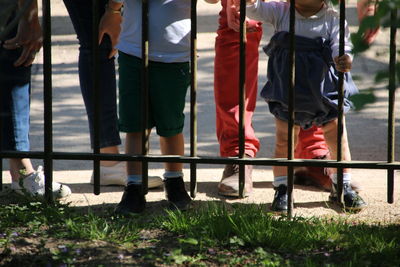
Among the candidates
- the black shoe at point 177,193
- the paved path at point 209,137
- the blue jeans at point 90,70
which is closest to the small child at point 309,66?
the paved path at point 209,137

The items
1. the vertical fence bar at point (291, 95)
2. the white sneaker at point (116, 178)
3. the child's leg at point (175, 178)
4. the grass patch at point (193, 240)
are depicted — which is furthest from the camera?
the white sneaker at point (116, 178)

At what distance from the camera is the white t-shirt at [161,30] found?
167 inches

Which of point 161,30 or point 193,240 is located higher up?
point 161,30

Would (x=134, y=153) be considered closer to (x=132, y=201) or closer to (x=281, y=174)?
(x=132, y=201)

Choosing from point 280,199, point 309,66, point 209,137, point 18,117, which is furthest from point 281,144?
point 209,137

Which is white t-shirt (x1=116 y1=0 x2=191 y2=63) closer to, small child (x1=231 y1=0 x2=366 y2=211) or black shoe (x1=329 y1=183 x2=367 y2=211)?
small child (x1=231 y1=0 x2=366 y2=211)

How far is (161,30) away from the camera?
4.23 m

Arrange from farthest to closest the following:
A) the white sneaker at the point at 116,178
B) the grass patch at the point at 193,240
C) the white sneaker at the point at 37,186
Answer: the white sneaker at the point at 116,178, the white sneaker at the point at 37,186, the grass patch at the point at 193,240

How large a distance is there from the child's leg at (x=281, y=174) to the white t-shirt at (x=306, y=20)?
473mm

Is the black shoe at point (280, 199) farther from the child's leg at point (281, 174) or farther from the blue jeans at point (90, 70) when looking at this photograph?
the blue jeans at point (90, 70)

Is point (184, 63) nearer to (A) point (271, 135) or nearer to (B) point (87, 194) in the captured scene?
(B) point (87, 194)

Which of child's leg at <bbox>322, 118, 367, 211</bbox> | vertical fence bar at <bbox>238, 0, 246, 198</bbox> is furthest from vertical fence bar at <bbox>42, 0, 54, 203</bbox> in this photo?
child's leg at <bbox>322, 118, 367, 211</bbox>

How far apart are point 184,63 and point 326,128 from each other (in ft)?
2.66

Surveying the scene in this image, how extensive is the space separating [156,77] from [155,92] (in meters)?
0.07
